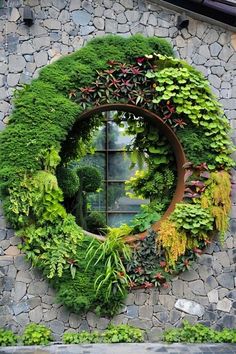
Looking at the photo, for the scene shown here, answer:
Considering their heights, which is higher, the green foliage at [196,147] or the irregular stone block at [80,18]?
the irregular stone block at [80,18]

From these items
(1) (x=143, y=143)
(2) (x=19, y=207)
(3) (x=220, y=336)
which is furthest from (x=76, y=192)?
(3) (x=220, y=336)

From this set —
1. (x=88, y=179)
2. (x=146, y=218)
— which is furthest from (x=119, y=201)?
(x=146, y=218)

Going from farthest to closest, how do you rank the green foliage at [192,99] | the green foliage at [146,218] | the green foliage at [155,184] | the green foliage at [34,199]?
the green foliage at [155,184]
the green foliage at [146,218]
the green foliage at [192,99]
the green foliage at [34,199]

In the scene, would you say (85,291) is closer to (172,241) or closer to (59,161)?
(172,241)

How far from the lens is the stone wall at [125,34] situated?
17.1 ft

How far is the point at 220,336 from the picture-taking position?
5.23 meters

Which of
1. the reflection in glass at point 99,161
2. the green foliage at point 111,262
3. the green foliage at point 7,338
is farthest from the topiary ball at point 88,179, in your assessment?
the green foliage at point 7,338

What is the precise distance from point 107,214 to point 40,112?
414 centimetres

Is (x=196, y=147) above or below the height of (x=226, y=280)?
above

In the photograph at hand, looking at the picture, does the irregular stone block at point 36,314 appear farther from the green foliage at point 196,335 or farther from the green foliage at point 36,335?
the green foliage at point 196,335

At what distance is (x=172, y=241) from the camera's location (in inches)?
207

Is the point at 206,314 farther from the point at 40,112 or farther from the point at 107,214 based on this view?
the point at 107,214

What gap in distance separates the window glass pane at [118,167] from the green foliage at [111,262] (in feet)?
12.3

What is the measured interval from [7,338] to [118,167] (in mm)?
4608
